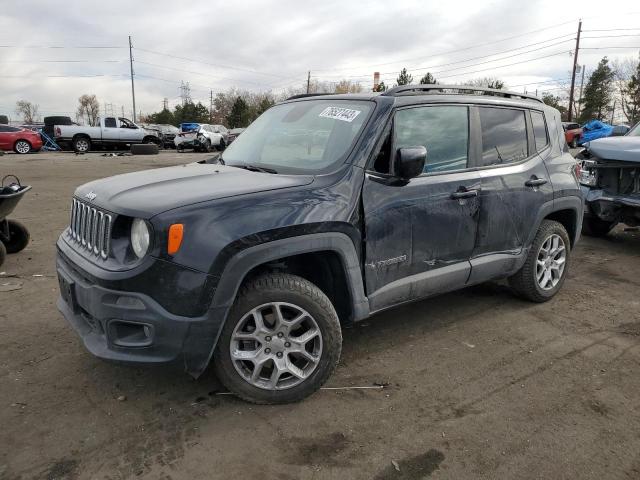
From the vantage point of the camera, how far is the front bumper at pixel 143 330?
264 centimetres

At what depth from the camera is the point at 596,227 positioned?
25.5 ft

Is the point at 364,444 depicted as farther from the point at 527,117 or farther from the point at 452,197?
the point at 527,117

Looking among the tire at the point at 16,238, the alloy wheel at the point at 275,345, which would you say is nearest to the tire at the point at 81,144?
the tire at the point at 16,238

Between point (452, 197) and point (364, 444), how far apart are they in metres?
1.87

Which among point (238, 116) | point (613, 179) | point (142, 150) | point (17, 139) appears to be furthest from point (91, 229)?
point (238, 116)

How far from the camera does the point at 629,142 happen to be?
667 cm

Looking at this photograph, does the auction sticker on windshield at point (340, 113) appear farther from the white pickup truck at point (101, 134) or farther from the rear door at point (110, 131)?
the rear door at point (110, 131)

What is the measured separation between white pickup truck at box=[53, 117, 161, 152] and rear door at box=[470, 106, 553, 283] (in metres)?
24.5

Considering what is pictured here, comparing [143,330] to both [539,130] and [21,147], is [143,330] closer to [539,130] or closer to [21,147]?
[539,130]

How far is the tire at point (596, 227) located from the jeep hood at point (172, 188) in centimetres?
619

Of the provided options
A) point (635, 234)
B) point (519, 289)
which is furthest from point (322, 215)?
point (635, 234)

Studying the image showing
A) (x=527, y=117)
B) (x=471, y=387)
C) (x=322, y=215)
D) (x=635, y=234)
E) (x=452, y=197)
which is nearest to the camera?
(x=322, y=215)

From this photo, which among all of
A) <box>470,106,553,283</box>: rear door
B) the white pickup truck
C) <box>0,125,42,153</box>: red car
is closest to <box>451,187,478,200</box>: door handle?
<box>470,106,553,283</box>: rear door

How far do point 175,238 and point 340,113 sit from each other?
1637 millimetres
